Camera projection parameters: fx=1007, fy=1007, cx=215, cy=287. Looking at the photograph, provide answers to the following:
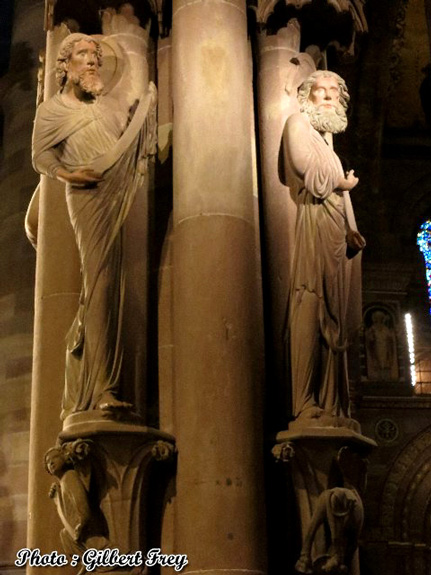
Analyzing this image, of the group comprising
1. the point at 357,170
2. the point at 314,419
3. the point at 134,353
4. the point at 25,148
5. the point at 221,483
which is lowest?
the point at 221,483

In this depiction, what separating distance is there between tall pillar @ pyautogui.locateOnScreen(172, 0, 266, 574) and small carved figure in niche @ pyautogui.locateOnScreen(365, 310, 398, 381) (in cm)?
1243

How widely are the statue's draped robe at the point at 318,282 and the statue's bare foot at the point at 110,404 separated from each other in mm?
892

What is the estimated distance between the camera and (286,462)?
16.6 feet

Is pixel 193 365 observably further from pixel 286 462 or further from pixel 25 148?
pixel 25 148

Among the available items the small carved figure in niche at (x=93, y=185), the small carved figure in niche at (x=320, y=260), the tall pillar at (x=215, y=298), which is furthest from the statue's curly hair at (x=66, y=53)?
the small carved figure in niche at (x=320, y=260)

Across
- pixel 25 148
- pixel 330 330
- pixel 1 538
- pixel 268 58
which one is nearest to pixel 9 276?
pixel 25 148

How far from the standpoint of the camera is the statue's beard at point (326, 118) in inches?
224

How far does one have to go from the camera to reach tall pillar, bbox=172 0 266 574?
4.88 m

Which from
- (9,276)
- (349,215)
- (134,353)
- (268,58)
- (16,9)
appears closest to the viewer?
(134,353)

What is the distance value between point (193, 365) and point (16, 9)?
10130 millimetres

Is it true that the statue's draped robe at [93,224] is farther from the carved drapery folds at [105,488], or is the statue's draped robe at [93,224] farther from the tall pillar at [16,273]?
the tall pillar at [16,273]

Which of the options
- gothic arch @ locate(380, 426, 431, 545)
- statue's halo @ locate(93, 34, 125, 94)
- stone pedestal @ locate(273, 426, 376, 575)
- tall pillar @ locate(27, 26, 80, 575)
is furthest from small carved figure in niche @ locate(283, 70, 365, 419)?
gothic arch @ locate(380, 426, 431, 545)

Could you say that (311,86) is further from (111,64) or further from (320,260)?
(111,64)

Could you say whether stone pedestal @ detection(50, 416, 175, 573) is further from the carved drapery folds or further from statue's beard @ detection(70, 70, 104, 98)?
statue's beard @ detection(70, 70, 104, 98)
